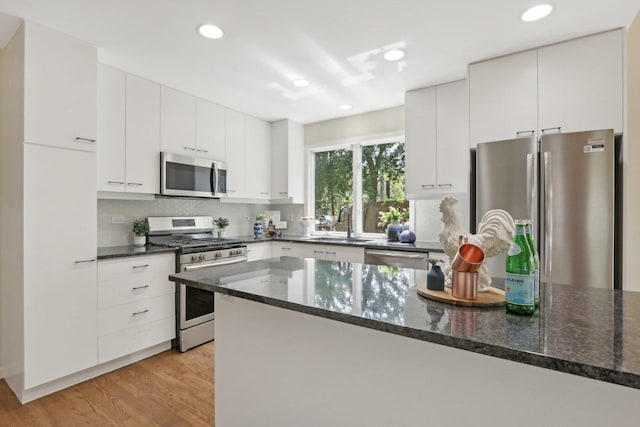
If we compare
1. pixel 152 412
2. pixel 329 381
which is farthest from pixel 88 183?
pixel 329 381

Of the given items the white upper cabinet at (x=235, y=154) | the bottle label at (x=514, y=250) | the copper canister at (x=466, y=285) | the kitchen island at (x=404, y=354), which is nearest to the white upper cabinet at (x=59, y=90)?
the white upper cabinet at (x=235, y=154)

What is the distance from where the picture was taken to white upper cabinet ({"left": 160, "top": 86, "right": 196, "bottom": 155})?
123 inches

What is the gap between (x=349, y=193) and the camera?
165 inches

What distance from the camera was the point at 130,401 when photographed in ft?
7.04

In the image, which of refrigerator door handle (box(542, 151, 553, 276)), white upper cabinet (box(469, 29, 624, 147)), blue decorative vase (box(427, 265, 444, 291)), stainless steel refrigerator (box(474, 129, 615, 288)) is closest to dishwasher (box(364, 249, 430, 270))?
stainless steel refrigerator (box(474, 129, 615, 288))

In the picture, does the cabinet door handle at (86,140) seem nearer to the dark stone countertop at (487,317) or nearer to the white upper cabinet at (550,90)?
the dark stone countertop at (487,317)

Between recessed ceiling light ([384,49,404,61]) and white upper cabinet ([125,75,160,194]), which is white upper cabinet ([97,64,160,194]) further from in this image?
recessed ceiling light ([384,49,404,61])

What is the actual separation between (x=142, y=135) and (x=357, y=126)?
238 centimetres

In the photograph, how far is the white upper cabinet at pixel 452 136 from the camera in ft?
9.80

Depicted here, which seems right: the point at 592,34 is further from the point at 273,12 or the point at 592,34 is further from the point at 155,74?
the point at 155,74

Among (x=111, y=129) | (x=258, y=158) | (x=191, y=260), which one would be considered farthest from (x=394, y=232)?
(x=111, y=129)

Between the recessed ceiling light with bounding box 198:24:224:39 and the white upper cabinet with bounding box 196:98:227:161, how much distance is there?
4.14 feet

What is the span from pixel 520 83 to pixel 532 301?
2207 millimetres

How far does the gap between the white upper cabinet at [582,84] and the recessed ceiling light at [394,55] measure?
3.32ft
